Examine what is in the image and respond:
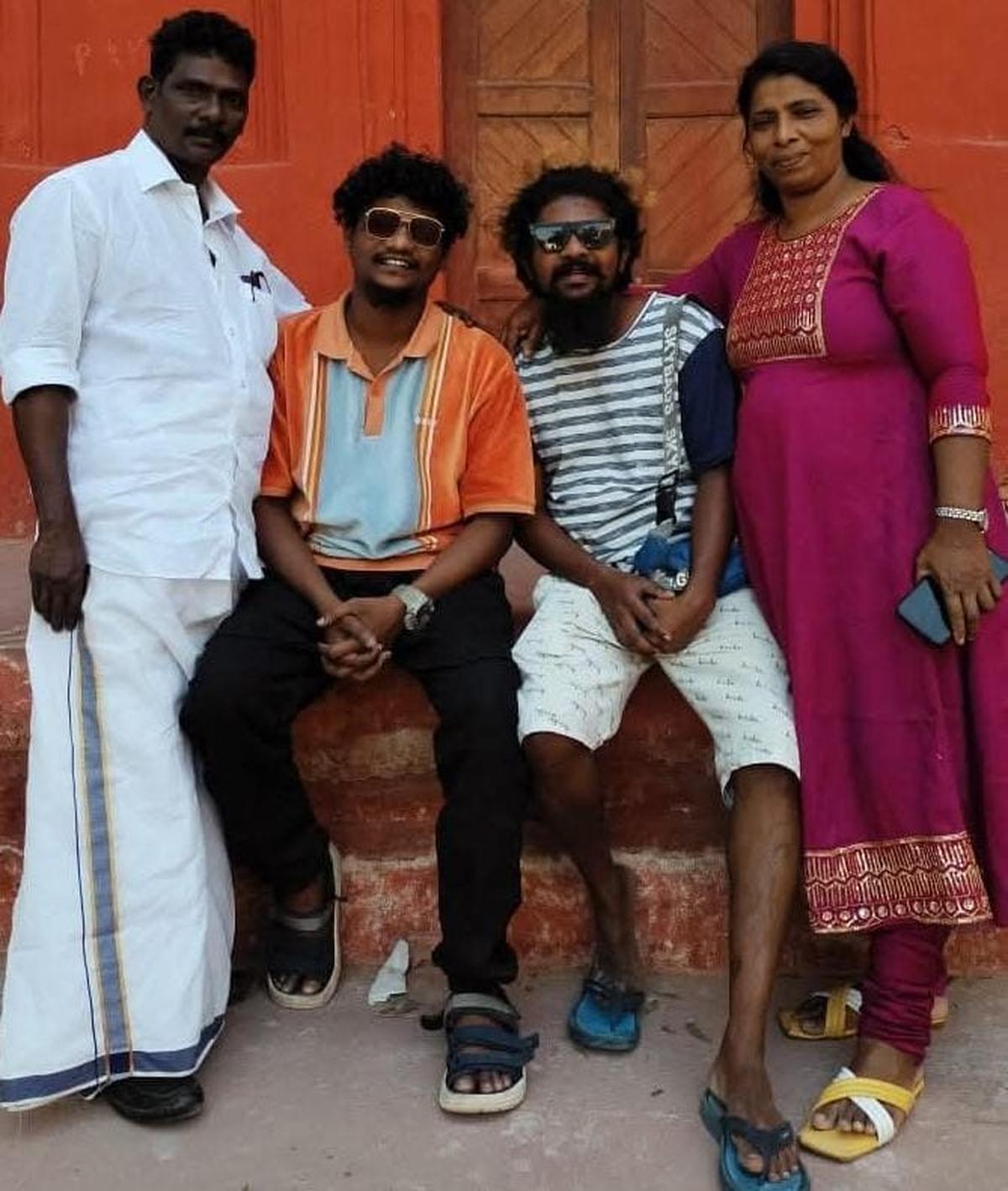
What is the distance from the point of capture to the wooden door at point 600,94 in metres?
5.34

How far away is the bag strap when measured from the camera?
9.90 feet

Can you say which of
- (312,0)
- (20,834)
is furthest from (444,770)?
(312,0)

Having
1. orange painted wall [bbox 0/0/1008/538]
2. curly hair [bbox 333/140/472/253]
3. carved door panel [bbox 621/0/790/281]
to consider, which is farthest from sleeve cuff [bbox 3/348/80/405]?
carved door panel [bbox 621/0/790/281]

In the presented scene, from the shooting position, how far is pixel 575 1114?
8.66 feet

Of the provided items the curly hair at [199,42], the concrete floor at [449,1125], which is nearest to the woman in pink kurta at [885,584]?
the concrete floor at [449,1125]

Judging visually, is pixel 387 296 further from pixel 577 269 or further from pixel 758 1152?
pixel 758 1152

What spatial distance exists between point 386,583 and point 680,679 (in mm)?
653

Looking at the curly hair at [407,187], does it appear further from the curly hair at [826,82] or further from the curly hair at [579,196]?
the curly hair at [826,82]

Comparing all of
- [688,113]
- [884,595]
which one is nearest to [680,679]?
[884,595]

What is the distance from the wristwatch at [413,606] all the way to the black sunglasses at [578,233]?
0.80m

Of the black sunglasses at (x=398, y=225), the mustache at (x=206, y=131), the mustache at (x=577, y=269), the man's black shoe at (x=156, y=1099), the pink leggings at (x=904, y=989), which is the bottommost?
the man's black shoe at (x=156, y=1099)

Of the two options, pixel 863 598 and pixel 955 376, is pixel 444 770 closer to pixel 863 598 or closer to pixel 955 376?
pixel 863 598

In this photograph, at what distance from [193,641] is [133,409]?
1.57 feet

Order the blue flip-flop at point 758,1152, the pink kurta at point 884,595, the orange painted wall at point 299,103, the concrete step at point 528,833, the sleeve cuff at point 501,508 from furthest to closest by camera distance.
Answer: the orange painted wall at point 299,103
the concrete step at point 528,833
the sleeve cuff at point 501,508
the pink kurta at point 884,595
the blue flip-flop at point 758,1152
